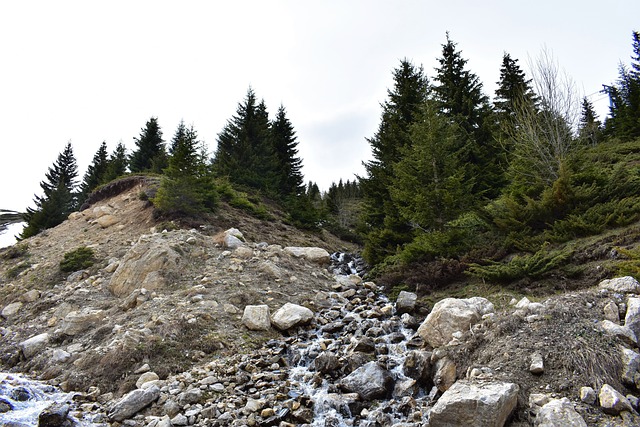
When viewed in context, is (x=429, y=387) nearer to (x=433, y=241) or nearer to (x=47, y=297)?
(x=433, y=241)

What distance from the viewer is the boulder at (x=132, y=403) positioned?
17.2ft

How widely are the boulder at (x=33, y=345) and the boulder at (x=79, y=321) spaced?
1.24 ft

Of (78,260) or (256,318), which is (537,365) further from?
(78,260)

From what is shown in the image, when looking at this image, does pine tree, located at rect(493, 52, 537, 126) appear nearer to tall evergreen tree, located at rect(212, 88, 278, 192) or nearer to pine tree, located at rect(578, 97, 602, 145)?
pine tree, located at rect(578, 97, 602, 145)

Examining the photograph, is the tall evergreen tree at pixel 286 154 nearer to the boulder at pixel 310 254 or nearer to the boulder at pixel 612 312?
the boulder at pixel 310 254

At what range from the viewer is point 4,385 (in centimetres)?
616

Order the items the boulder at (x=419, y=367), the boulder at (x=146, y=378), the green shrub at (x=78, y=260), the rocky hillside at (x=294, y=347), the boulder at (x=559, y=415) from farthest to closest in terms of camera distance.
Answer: the green shrub at (x=78, y=260) → the boulder at (x=146, y=378) → the boulder at (x=419, y=367) → the rocky hillside at (x=294, y=347) → the boulder at (x=559, y=415)

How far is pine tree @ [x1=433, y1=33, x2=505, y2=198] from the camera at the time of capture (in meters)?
18.5

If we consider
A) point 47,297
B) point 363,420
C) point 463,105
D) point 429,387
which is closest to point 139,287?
point 47,297

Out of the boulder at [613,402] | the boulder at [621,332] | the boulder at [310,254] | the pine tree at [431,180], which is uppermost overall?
the pine tree at [431,180]

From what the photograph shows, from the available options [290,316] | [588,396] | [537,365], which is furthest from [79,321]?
[588,396]

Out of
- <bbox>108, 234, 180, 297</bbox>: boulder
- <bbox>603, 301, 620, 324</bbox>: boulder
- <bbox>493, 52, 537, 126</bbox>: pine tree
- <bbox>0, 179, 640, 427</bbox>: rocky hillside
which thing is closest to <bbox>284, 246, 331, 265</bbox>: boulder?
<bbox>0, 179, 640, 427</bbox>: rocky hillside

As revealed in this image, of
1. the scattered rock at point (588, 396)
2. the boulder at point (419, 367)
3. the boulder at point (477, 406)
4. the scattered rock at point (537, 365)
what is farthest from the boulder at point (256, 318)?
the scattered rock at point (588, 396)

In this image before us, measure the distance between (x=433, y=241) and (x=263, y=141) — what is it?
2033cm
